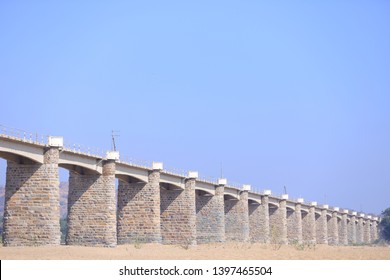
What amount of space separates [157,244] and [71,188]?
359 inches

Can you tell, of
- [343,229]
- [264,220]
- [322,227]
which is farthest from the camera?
[343,229]

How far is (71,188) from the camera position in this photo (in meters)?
51.1

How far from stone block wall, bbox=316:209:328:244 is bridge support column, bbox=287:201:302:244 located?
8.51 metres

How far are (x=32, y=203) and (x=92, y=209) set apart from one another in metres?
7.56

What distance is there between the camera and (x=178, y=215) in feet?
208

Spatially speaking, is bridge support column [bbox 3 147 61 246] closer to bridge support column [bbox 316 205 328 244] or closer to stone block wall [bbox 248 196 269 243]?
stone block wall [bbox 248 196 269 243]

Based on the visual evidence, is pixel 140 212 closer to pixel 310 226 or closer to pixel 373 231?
pixel 310 226

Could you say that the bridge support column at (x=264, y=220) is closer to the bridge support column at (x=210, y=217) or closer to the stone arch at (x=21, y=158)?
the bridge support column at (x=210, y=217)

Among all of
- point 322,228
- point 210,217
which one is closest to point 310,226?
point 322,228

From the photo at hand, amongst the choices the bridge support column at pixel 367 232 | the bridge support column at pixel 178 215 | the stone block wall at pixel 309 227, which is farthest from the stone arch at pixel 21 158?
the bridge support column at pixel 367 232

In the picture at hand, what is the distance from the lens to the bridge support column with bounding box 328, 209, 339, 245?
109625mm

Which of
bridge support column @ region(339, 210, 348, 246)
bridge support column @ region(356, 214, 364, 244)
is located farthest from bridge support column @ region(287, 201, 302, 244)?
bridge support column @ region(356, 214, 364, 244)

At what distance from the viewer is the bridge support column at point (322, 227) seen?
104000 mm
